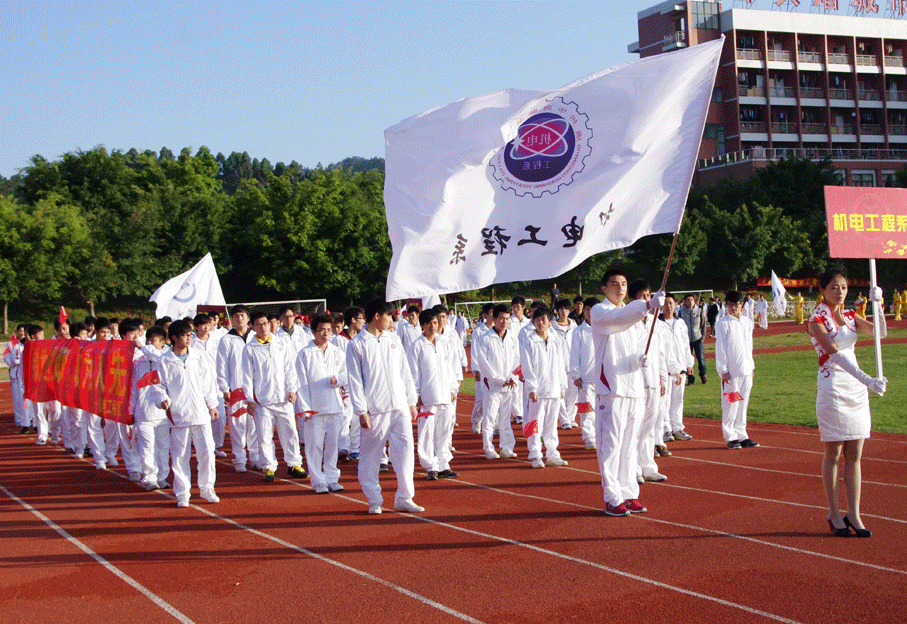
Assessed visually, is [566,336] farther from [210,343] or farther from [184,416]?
[184,416]

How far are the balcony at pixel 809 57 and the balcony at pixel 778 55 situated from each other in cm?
98

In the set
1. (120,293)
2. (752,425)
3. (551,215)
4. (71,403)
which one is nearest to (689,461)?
(752,425)

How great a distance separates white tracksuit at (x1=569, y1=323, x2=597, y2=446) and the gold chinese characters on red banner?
2834 millimetres

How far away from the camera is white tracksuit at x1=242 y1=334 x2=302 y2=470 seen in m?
9.55

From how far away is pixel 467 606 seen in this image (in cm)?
495

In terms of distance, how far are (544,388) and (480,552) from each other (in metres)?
3.78

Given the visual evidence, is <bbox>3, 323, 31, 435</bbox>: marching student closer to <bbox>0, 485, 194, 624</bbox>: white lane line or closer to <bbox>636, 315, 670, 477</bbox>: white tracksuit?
<bbox>0, 485, 194, 624</bbox>: white lane line

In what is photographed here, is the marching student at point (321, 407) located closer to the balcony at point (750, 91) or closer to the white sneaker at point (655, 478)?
the white sneaker at point (655, 478)

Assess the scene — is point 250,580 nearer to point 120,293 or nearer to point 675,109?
point 675,109

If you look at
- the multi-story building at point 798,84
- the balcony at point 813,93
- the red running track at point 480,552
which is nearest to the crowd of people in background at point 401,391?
the red running track at point 480,552

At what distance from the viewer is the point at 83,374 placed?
11.4 meters

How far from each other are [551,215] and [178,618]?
3.90 m

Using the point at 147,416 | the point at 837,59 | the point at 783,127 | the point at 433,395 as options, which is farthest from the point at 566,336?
the point at 837,59

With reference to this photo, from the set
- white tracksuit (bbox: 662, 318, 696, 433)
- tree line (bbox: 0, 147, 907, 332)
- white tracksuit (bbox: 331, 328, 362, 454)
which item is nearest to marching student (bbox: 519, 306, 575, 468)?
white tracksuit (bbox: 662, 318, 696, 433)
